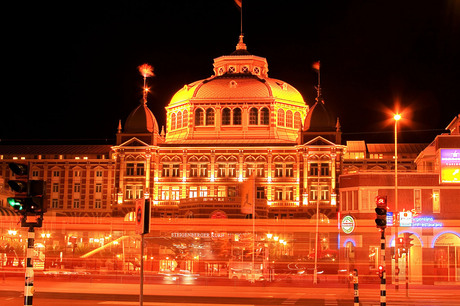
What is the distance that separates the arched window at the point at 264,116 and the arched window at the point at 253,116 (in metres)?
0.66

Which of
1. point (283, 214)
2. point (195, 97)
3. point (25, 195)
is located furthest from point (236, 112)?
point (25, 195)

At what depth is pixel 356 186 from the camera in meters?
A: 85.5

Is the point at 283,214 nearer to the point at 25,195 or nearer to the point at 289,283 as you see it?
the point at 289,283

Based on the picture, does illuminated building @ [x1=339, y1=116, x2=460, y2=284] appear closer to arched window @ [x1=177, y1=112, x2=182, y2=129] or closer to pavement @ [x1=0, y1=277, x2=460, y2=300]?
pavement @ [x1=0, y1=277, x2=460, y2=300]

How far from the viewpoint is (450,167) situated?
7869 centimetres

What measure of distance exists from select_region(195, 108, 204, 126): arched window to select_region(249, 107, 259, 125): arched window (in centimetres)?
736

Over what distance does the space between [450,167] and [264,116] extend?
154ft

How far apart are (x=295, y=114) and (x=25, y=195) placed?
337 feet

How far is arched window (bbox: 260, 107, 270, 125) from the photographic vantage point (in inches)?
4793

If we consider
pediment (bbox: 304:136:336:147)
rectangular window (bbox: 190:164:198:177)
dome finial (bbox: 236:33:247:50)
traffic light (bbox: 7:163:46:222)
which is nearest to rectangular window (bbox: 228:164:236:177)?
rectangular window (bbox: 190:164:198:177)

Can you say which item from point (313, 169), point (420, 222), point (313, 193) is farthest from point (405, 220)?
point (313, 169)

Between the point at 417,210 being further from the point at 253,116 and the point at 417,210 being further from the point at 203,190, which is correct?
the point at 253,116

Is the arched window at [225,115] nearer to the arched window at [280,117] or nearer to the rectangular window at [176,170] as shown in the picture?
the arched window at [280,117]

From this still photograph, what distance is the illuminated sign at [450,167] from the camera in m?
78.3
